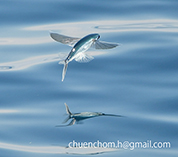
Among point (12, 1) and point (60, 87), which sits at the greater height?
point (12, 1)

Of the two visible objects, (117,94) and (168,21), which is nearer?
(117,94)

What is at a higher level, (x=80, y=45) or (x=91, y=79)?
Result: (x=91, y=79)

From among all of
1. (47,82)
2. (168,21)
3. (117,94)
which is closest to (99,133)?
(117,94)

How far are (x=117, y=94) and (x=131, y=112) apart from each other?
1.16 ft

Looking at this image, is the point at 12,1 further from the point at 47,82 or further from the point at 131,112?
the point at 131,112

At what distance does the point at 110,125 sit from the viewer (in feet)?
12.3

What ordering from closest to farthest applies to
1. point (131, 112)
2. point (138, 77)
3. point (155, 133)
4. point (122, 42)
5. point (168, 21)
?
1. point (155, 133)
2. point (131, 112)
3. point (138, 77)
4. point (122, 42)
5. point (168, 21)

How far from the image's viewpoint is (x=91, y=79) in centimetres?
455

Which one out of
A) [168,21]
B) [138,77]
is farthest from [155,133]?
[168,21]

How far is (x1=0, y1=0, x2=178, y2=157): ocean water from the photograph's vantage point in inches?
140

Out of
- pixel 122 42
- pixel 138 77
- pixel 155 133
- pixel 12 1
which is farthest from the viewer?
pixel 12 1

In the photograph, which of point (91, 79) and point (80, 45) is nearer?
point (80, 45)

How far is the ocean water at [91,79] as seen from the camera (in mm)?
3545

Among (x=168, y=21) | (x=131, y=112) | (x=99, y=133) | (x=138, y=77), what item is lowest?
(x=99, y=133)
